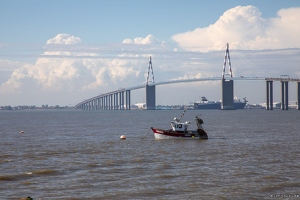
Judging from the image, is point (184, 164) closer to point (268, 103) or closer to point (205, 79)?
point (205, 79)

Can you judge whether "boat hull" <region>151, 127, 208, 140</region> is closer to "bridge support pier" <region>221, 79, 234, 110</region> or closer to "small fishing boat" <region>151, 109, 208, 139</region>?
"small fishing boat" <region>151, 109, 208, 139</region>

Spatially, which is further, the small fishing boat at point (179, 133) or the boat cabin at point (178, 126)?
the boat cabin at point (178, 126)

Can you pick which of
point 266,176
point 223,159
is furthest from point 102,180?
point 223,159

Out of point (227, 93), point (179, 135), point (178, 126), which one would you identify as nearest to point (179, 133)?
point (179, 135)

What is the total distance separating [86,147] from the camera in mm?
38906

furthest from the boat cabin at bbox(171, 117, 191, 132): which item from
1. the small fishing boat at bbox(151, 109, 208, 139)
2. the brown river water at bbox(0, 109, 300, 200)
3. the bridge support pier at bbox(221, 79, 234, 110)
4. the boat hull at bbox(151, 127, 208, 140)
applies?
the bridge support pier at bbox(221, 79, 234, 110)

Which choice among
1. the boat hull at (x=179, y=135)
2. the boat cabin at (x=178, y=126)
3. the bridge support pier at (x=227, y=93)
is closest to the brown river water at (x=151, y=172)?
the boat hull at (x=179, y=135)

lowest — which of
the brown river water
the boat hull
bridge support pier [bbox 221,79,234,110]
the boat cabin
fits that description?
the brown river water

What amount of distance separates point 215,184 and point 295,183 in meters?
3.44

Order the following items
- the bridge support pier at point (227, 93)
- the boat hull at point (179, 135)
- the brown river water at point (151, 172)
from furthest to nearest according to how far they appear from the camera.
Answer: the bridge support pier at point (227, 93) < the boat hull at point (179, 135) < the brown river water at point (151, 172)

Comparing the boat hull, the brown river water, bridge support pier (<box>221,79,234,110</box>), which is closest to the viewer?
the brown river water

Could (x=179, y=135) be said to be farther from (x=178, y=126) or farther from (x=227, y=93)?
(x=227, y=93)

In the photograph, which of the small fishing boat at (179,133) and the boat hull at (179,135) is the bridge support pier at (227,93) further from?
the boat hull at (179,135)

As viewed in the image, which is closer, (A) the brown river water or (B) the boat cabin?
(A) the brown river water
